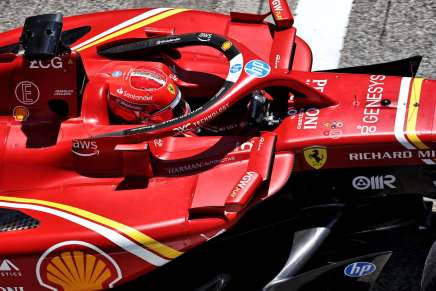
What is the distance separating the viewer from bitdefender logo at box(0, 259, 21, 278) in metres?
5.21

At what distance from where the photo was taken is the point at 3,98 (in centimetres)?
589

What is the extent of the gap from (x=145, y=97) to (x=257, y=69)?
0.82 metres

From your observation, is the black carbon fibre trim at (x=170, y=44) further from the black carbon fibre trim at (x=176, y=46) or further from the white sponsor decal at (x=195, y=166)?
the white sponsor decal at (x=195, y=166)

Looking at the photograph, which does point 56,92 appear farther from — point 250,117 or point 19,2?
point 19,2

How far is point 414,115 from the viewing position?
528cm

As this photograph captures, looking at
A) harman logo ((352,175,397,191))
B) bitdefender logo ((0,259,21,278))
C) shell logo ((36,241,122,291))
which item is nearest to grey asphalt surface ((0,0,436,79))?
harman logo ((352,175,397,191))

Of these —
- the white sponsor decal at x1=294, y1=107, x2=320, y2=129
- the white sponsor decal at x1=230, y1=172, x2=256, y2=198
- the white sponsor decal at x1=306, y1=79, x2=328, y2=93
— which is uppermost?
the white sponsor decal at x1=306, y1=79, x2=328, y2=93

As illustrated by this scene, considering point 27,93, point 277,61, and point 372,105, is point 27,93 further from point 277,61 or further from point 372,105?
point 372,105

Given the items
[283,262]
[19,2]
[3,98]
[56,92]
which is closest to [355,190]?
[283,262]

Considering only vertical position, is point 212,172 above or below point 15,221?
above

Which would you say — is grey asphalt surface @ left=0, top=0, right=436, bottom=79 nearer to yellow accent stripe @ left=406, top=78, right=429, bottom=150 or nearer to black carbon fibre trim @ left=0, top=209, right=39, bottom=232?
yellow accent stripe @ left=406, top=78, right=429, bottom=150

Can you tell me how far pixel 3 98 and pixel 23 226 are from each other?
1140 millimetres

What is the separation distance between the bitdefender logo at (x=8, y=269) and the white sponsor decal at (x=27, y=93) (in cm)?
127

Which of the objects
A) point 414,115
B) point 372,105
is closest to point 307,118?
point 372,105
